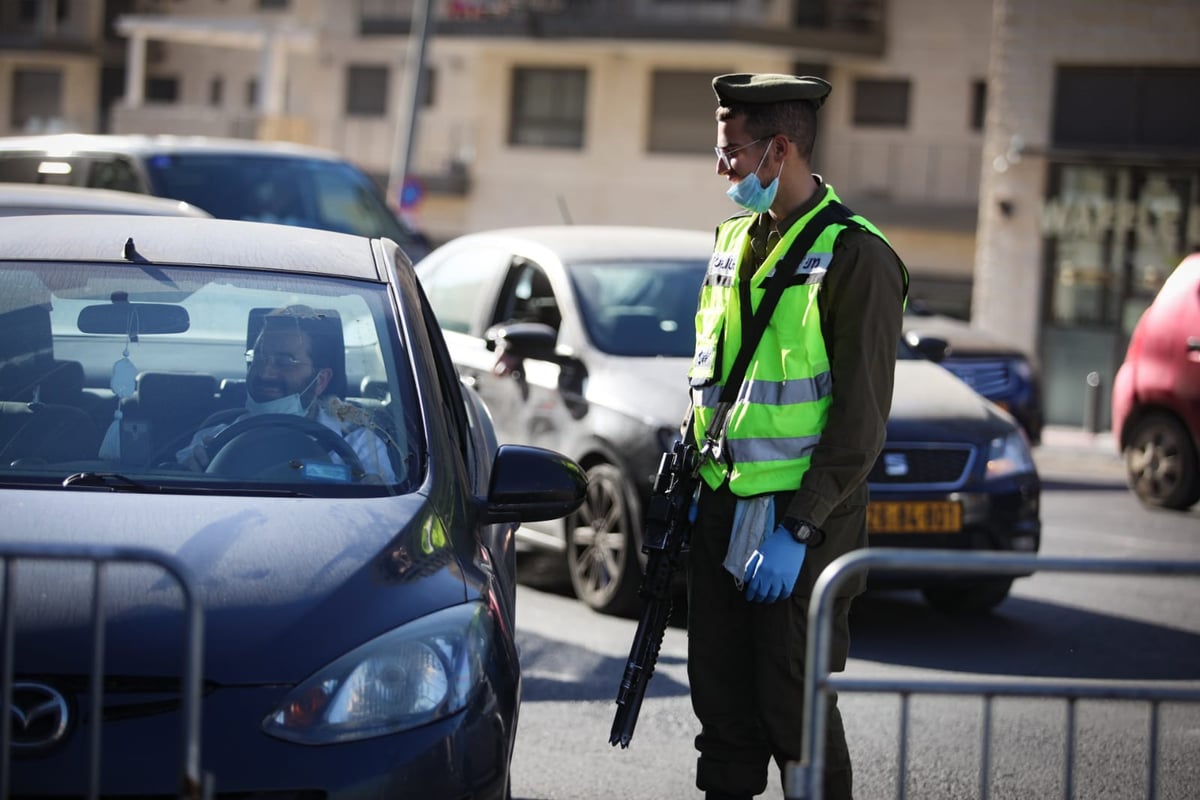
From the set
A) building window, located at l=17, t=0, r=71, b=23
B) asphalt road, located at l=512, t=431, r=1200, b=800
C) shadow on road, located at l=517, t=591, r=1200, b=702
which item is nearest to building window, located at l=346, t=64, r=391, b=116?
building window, located at l=17, t=0, r=71, b=23

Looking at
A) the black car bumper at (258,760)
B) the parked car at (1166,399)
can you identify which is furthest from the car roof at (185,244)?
the parked car at (1166,399)

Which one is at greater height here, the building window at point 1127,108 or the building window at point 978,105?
the building window at point 978,105

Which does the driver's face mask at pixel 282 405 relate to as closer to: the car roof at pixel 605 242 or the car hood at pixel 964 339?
the car roof at pixel 605 242

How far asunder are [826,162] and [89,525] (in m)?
35.9

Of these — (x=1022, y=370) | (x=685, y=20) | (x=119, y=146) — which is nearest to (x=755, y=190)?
(x=119, y=146)

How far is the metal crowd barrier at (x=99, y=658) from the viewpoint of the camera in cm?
329

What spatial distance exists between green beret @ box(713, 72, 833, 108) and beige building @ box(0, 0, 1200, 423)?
2377cm

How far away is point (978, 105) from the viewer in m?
37.8

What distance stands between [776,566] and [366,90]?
4081 centimetres

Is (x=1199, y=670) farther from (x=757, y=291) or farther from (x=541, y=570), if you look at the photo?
(x=541, y=570)

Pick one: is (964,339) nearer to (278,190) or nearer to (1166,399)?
(1166,399)

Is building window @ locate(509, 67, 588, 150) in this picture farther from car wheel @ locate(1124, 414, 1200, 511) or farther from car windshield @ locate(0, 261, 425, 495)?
car windshield @ locate(0, 261, 425, 495)

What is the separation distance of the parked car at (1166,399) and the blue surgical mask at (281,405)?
9.57 meters

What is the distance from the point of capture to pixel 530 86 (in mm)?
41656
